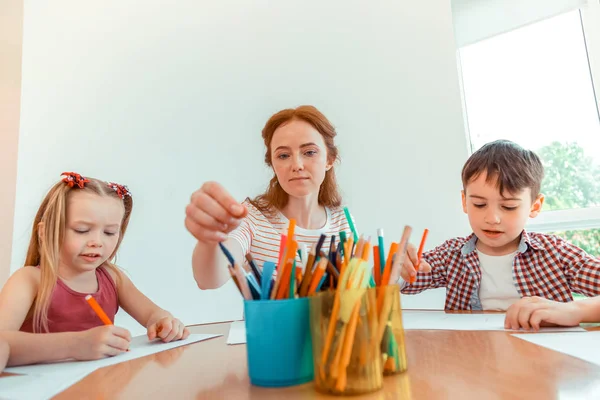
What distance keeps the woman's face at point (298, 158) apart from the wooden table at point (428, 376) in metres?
0.50

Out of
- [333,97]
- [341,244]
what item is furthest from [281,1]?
[341,244]

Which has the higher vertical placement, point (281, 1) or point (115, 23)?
point (281, 1)

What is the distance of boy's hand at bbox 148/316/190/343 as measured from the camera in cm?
70

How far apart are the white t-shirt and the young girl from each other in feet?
2.31

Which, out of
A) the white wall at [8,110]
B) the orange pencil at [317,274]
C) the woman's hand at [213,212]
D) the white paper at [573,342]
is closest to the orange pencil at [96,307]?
the woman's hand at [213,212]

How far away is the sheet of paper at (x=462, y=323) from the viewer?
0.62 meters

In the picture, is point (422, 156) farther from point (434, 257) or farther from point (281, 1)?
point (281, 1)

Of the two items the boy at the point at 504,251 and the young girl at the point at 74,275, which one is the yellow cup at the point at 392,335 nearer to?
the young girl at the point at 74,275

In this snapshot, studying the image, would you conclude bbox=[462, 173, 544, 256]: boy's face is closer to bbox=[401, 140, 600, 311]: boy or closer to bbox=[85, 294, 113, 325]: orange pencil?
bbox=[401, 140, 600, 311]: boy

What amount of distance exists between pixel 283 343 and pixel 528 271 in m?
0.79

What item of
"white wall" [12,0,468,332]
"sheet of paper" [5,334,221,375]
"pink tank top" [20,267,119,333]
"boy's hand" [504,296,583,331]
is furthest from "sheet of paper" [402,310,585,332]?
"white wall" [12,0,468,332]

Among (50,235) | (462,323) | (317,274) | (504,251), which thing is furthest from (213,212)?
(504,251)

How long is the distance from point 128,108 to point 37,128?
12.1 inches

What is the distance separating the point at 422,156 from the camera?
175 cm
